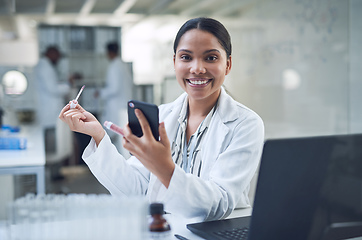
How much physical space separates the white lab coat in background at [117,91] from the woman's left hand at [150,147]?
4038mm

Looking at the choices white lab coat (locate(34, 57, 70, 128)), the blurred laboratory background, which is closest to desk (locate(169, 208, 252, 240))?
the blurred laboratory background

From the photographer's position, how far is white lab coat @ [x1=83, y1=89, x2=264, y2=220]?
115 cm

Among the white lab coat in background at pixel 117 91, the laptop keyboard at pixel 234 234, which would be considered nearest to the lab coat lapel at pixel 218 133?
the laptop keyboard at pixel 234 234

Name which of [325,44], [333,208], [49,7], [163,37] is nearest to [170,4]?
[163,37]

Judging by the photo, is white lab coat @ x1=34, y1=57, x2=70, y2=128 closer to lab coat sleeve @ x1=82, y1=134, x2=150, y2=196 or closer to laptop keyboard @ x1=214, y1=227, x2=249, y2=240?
lab coat sleeve @ x1=82, y1=134, x2=150, y2=196

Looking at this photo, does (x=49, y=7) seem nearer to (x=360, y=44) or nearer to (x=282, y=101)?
(x=282, y=101)

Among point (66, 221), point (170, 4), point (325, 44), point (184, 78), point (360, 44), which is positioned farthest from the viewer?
point (170, 4)

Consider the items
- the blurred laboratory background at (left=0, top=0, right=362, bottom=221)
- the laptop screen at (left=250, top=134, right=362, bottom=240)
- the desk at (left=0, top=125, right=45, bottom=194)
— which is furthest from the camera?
the blurred laboratory background at (left=0, top=0, right=362, bottom=221)

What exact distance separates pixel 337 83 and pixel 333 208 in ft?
7.88

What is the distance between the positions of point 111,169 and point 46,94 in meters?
4.01

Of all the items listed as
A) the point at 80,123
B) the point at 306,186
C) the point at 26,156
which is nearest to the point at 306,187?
the point at 306,186

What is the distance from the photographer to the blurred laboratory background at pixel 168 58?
10.1 ft

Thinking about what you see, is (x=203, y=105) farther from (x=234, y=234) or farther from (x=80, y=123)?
(x=234, y=234)

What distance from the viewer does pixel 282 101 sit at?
3424 millimetres
